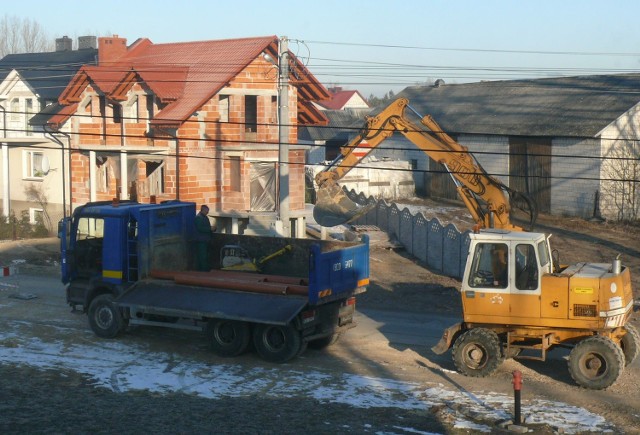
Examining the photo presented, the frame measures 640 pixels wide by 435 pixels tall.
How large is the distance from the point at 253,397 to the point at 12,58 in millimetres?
40805

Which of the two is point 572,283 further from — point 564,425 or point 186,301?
point 186,301

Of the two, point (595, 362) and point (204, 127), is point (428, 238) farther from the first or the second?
point (595, 362)

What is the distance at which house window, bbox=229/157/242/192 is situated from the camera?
33.9 meters

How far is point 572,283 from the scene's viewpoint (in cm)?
1530

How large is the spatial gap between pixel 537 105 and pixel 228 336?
→ 30.7m

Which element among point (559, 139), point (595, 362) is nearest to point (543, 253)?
point (595, 362)

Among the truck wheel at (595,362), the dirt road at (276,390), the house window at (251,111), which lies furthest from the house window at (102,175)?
the truck wheel at (595,362)

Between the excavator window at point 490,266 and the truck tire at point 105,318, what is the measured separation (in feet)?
25.3

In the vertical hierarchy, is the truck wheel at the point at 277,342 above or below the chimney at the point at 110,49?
below

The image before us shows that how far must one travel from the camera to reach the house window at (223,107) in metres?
33.7

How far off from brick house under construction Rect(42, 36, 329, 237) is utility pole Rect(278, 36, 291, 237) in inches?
241

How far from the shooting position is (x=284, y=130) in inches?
1009

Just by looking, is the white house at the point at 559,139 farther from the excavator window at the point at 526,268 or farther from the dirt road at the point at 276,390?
the excavator window at the point at 526,268

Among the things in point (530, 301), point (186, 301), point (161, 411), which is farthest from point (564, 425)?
point (186, 301)
